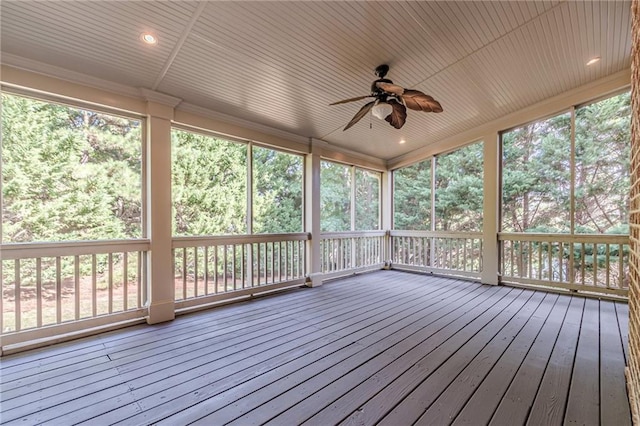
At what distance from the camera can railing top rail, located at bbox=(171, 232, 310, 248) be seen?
3.41 meters

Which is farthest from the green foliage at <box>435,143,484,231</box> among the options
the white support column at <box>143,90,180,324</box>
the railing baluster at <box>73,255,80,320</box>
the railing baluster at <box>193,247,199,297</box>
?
the railing baluster at <box>73,255,80,320</box>

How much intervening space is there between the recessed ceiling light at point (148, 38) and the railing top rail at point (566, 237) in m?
5.56

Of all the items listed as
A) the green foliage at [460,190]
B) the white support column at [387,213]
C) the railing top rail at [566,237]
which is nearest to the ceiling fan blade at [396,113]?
the green foliage at [460,190]

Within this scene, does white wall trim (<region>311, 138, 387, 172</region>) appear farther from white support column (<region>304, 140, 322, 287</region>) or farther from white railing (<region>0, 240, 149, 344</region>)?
white railing (<region>0, 240, 149, 344</region>)

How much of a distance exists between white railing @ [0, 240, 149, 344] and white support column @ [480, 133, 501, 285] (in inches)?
208

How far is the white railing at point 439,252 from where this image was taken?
17.2 ft

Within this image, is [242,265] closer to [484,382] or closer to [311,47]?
[311,47]

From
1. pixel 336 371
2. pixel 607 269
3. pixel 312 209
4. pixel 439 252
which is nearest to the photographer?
pixel 336 371

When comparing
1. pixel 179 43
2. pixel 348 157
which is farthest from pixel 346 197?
pixel 179 43

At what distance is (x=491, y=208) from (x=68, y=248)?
19.4ft

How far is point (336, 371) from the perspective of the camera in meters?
2.09

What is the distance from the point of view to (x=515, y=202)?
15.9 ft

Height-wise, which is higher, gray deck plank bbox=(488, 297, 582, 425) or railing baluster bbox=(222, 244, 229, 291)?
railing baluster bbox=(222, 244, 229, 291)

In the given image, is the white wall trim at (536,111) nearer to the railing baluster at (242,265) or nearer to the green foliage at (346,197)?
the green foliage at (346,197)
